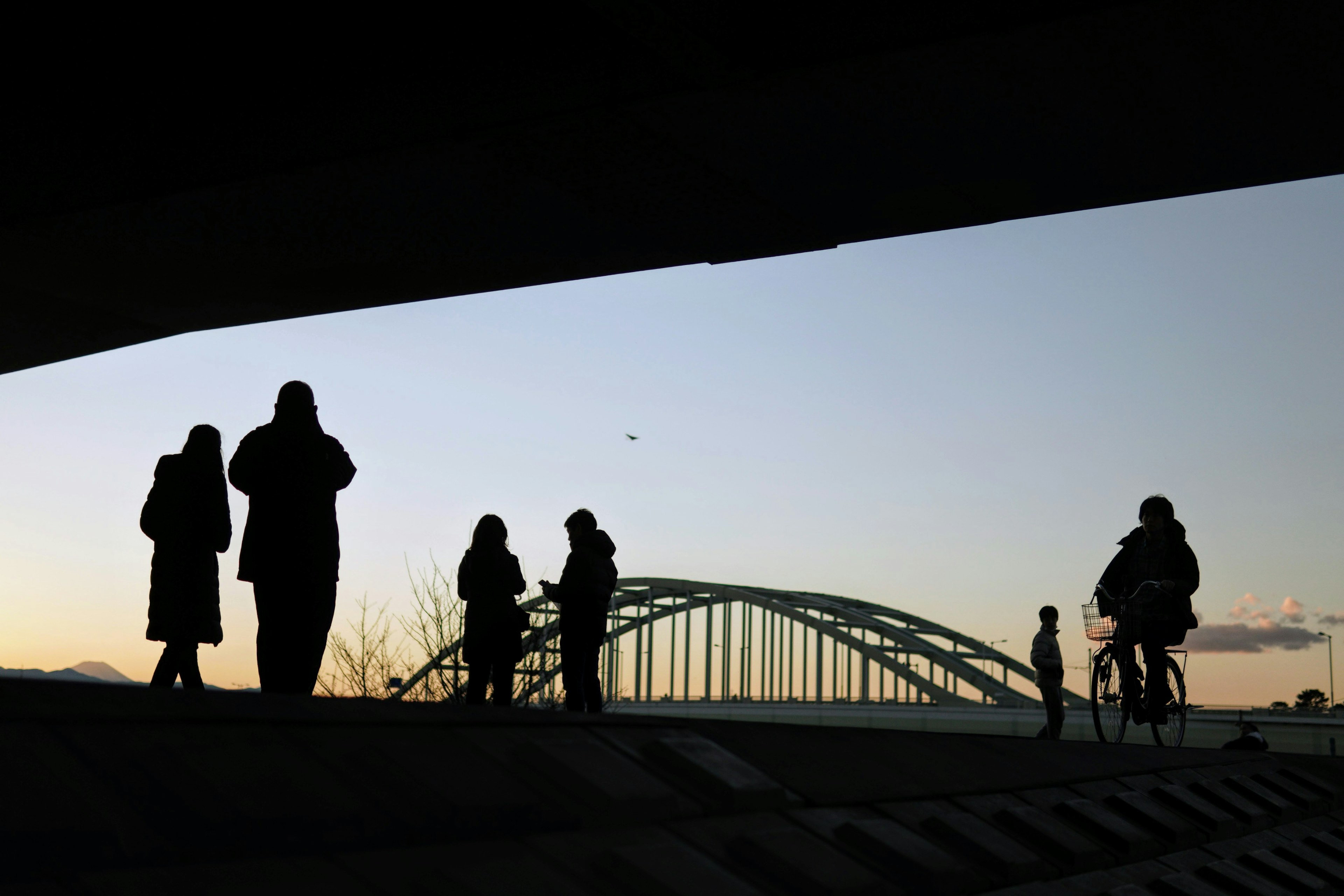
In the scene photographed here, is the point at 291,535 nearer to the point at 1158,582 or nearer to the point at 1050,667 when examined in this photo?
the point at 1158,582

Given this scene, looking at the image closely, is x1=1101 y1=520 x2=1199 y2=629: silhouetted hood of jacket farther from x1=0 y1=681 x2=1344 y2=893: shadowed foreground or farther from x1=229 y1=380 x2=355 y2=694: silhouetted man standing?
x1=229 y1=380 x2=355 y2=694: silhouetted man standing

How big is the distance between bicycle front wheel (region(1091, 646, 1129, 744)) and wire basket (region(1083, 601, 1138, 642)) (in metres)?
0.08

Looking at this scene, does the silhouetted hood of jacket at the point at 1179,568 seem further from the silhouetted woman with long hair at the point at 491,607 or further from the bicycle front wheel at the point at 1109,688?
the silhouetted woman with long hair at the point at 491,607

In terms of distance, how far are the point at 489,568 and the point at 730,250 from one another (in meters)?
2.26

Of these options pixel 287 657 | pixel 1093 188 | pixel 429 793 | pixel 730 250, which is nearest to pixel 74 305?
pixel 730 250

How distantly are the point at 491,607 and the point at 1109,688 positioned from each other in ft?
11.7

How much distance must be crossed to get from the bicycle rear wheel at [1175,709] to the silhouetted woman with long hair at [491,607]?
11.8ft

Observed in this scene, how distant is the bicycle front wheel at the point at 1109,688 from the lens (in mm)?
7164

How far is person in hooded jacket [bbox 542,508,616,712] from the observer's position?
23.7 ft

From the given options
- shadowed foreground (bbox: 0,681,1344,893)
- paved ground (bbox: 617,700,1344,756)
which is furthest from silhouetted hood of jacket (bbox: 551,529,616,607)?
shadowed foreground (bbox: 0,681,1344,893)

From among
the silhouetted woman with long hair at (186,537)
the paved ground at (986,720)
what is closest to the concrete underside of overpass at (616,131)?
the silhouetted woman with long hair at (186,537)

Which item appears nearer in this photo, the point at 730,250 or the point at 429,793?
the point at 429,793

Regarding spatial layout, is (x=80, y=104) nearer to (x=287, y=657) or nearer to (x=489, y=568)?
(x=489, y=568)

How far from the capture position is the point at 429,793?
218 centimetres
